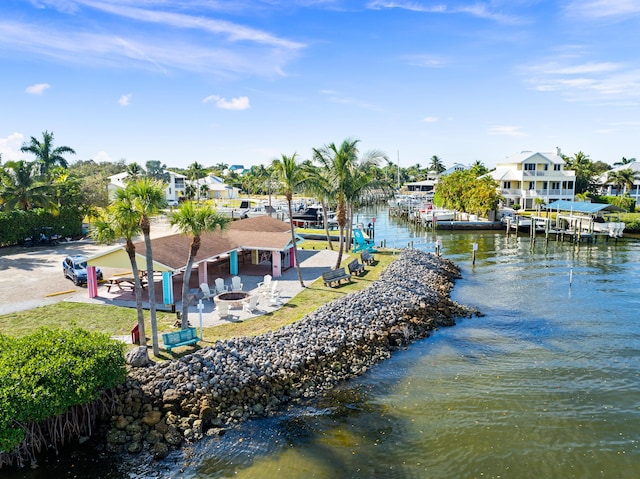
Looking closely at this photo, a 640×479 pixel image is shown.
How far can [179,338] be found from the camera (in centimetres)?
1609

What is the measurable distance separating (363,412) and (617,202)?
6655cm

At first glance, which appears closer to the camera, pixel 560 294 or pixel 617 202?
pixel 560 294

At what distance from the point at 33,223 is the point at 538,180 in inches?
2529

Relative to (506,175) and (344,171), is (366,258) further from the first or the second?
(506,175)

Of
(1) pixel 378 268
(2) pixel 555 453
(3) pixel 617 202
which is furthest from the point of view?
(3) pixel 617 202

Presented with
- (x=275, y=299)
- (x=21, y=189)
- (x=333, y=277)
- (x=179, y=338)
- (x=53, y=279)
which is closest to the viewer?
(x=179, y=338)

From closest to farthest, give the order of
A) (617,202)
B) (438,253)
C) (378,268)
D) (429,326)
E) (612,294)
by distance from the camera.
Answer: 1. (429,326)
2. (612,294)
3. (378,268)
4. (438,253)
5. (617,202)

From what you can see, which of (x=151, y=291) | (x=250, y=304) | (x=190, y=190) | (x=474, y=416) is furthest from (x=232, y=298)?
(x=190, y=190)

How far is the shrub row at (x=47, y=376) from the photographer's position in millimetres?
10914

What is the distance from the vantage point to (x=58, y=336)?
44.3ft

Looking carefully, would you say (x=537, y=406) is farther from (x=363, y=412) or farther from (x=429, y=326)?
(x=429, y=326)

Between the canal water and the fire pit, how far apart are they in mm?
6521

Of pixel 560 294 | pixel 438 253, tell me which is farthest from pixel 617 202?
pixel 560 294

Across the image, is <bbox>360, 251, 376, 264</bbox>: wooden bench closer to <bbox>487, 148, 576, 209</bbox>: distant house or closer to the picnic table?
the picnic table
